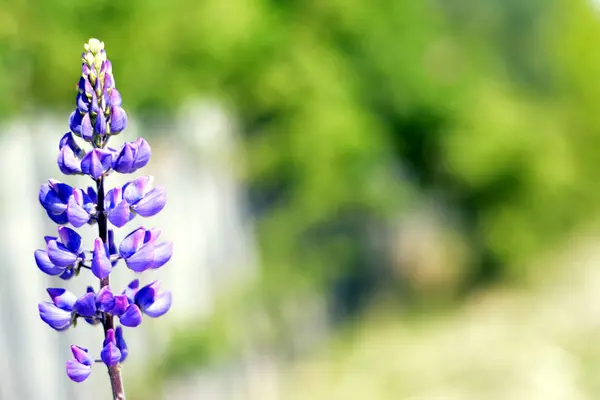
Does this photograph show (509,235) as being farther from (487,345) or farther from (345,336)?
(345,336)

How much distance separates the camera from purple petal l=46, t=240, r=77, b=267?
127cm

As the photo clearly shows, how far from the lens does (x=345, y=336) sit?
6.50m

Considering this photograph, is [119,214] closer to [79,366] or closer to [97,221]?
[97,221]

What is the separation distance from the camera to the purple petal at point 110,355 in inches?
46.6

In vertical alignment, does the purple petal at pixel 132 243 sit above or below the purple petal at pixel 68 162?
below

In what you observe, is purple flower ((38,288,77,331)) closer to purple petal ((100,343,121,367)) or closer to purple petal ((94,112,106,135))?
purple petal ((100,343,121,367))

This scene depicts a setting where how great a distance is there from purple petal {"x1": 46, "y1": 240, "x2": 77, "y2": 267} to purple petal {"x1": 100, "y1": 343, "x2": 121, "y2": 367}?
17 cm

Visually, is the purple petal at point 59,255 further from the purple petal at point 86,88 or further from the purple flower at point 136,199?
the purple petal at point 86,88

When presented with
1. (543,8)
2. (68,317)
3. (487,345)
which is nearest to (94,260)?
(68,317)

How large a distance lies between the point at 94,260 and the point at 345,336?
5432 millimetres

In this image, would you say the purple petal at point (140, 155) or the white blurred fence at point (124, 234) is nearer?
the purple petal at point (140, 155)

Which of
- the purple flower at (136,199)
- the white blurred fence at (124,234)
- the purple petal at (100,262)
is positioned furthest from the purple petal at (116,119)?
the white blurred fence at (124,234)

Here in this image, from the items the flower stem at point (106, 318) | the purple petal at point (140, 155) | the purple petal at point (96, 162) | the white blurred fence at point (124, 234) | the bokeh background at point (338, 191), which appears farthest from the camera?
the bokeh background at point (338, 191)

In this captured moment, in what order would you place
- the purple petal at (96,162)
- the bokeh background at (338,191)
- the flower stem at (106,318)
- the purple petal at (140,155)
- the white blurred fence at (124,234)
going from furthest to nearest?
the bokeh background at (338,191) → the white blurred fence at (124,234) → the purple petal at (140,155) → the purple petal at (96,162) → the flower stem at (106,318)
